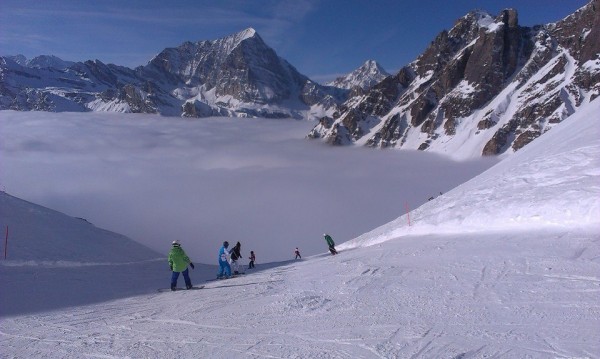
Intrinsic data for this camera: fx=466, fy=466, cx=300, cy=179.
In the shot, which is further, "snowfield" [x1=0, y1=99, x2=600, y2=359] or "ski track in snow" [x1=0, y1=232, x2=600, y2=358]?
"snowfield" [x1=0, y1=99, x2=600, y2=359]

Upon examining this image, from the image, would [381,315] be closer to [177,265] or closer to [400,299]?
[400,299]

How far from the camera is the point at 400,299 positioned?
989 cm

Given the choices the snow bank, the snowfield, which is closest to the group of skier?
the snowfield

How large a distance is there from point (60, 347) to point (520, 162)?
19776 millimetres

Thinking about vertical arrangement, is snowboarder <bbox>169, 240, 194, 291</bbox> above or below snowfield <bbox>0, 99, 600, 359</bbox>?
above

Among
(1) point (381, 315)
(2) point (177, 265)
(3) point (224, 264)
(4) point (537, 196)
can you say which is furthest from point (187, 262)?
(4) point (537, 196)

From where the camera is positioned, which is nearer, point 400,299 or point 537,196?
point 400,299

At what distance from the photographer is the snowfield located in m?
7.61

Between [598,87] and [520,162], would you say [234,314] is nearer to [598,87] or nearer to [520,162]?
[520,162]

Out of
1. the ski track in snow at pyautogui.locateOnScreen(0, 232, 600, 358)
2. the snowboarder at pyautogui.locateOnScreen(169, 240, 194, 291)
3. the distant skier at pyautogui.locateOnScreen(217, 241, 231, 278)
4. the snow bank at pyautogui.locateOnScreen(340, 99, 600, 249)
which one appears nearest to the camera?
the ski track in snow at pyautogui.locateOnScreen(0, 232, 600, 358)

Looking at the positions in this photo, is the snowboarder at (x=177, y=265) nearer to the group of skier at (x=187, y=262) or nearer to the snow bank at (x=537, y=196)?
the group of skier at (x=187, y=262)

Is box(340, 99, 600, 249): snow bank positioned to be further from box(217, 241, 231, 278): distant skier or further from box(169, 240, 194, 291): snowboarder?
box(169, 240, 194, 291): snowboarder

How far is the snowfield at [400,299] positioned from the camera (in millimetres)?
7609

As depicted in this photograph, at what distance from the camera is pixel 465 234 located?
16.2 meters
